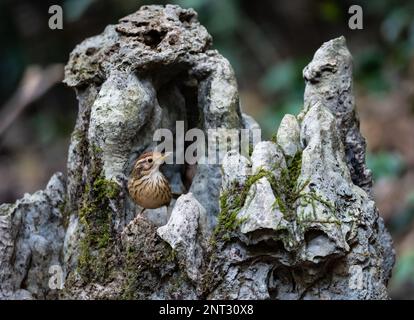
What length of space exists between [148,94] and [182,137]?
1.94ft

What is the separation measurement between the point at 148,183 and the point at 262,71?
9.80 metres

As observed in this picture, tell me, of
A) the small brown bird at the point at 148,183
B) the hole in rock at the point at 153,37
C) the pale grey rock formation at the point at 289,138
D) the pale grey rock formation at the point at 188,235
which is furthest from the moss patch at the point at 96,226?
the pale grey rock formation at the point at 289,138

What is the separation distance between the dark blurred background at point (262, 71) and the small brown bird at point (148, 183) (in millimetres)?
3225

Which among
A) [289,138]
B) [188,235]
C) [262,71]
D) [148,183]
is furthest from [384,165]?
[262,71]

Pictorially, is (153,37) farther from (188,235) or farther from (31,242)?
(31,242)

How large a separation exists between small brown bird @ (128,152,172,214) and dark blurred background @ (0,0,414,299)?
322cm

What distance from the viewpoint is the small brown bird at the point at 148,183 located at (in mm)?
5762

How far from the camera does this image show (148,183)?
5750 millimetres

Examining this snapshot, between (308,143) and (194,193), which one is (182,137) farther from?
(308,143)

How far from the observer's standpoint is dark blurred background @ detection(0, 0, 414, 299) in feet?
33.2

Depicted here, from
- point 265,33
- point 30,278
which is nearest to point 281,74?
point 265,33

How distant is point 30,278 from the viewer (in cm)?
602

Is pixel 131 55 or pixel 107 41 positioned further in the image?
pixel 107 41
